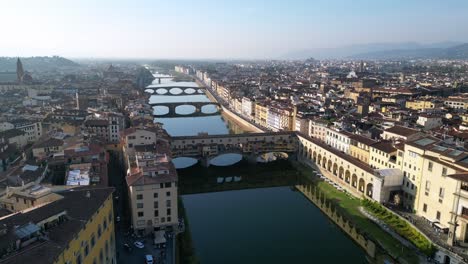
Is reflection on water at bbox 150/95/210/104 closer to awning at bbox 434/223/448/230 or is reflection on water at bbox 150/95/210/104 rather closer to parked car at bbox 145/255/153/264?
parked car at bbox 145/255/153/264

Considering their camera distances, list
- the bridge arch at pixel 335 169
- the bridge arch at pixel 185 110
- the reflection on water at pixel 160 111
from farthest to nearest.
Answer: the bridge arch at pixel 185 110, the reflection on water at pixel 160 111, the bridge arch at pixel 335 169

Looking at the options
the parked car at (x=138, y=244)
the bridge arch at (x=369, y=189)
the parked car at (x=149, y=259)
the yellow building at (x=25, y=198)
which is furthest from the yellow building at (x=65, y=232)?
the bridge arch at (x=369, y=189)

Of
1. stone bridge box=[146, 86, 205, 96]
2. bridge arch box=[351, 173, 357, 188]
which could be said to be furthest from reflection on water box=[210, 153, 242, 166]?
stone bridge box=[146, 86, 205, 96]

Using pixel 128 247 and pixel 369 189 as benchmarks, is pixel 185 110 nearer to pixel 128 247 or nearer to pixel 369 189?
pixel 369 189

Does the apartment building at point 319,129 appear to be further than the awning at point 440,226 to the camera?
Yes

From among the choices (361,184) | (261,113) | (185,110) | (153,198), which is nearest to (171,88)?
(185,110)

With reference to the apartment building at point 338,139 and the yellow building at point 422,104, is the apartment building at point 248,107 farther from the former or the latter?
the yellow building at point 422,104

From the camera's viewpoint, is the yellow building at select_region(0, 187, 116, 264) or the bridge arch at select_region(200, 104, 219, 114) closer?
the yellow building at select_region(0, 187, 116, 264)
